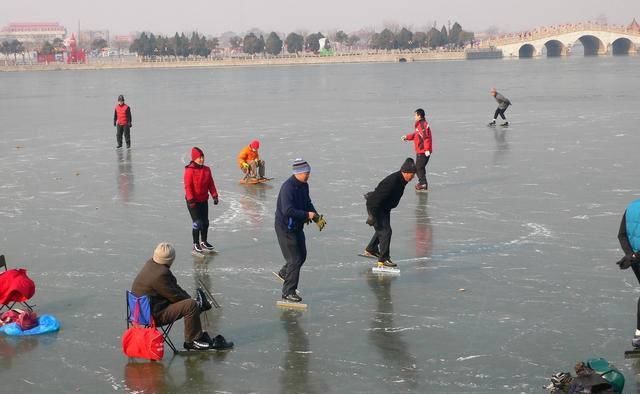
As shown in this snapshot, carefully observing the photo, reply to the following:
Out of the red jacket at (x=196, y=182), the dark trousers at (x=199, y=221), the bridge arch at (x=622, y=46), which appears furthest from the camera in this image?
the bridge arch at (x=622, y=46)

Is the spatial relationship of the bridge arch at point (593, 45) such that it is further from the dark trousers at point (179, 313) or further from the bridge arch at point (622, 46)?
the dark trousers at point (179, 313)

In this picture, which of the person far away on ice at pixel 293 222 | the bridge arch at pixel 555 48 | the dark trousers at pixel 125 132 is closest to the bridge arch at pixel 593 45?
the bridge arch at pixel 555 48

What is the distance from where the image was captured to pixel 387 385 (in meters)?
7.54

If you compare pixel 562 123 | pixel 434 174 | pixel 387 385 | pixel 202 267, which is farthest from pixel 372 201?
pixel 562 123

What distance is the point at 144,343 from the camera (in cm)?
807

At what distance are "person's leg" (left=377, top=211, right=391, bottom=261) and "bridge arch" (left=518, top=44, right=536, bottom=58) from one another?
535 feet

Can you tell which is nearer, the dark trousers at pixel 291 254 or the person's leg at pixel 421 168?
the dark trousers at pixel 291 254

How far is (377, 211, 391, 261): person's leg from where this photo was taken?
434 inches

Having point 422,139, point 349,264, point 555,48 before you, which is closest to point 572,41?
point 555,48

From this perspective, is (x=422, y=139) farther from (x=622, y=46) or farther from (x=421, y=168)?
(x=622, y=46)

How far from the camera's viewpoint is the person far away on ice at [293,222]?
9615mm

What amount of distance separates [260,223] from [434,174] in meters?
5.65

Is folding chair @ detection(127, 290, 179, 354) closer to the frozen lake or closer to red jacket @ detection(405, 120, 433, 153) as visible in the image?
the frozen lake

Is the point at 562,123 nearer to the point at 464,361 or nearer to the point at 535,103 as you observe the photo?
the point at 535,103
